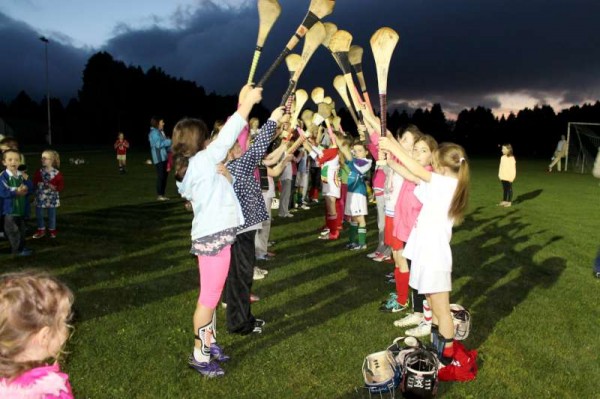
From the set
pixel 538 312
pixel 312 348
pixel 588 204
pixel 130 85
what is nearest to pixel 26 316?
pixel 312 348

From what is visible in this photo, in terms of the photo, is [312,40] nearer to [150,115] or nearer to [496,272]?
[496,272]

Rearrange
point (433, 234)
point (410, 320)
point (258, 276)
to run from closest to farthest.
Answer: point (433, 234)
point (410, 320)
point (258, 276)

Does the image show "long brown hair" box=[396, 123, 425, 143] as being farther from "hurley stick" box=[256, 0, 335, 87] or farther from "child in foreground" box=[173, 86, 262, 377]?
"child in foreground" box=[173, 86, 262, 377]

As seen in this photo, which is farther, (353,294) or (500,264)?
(500,264)

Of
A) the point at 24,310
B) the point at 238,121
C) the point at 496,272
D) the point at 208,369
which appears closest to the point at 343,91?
the point at 238,121

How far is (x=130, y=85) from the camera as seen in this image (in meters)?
82.6

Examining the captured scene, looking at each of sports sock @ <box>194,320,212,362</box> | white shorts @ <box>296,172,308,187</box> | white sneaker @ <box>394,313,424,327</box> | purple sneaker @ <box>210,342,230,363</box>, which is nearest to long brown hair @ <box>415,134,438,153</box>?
white sneaker @ <box>394,313,424,327</box>

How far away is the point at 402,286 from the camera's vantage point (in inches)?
241

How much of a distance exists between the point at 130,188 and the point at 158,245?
9576 mm

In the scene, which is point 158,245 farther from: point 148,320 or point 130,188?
point 130,188

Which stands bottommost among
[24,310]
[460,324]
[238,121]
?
[460,324]

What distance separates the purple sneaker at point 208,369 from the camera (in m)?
4.38

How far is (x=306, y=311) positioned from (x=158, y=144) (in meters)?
10.2

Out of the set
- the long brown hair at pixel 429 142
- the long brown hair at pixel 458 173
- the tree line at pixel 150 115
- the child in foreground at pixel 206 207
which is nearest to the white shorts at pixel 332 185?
the long brown hair at pixel 429 142
